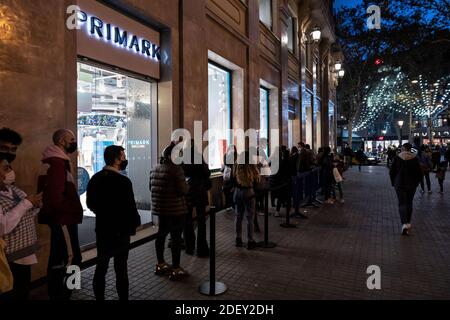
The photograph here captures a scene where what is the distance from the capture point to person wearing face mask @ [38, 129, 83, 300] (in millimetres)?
3562

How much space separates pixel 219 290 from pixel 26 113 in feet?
10.2

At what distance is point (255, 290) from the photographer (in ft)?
14.6

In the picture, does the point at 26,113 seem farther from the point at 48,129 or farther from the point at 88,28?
the point at 88,28

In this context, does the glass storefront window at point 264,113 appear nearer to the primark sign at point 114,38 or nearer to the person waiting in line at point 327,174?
the person waiting in line at point 327,174

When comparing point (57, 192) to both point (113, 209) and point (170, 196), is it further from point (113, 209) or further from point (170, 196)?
point (170, 196)

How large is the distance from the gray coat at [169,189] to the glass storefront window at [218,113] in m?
5.44

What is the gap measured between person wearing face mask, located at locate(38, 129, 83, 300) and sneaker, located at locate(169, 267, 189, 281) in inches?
51.4

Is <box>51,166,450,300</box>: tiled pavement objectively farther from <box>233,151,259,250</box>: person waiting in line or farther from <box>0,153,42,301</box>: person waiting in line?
<box>0,153,42,301</box>: person waiting in line

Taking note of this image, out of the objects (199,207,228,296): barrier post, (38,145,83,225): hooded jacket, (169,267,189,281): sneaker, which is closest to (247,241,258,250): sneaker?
(169,267,189,281): sneaker

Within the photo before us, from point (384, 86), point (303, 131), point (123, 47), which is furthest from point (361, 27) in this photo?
point (123, 47)

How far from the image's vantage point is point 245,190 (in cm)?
633

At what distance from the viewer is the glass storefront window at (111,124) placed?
21.3 feet

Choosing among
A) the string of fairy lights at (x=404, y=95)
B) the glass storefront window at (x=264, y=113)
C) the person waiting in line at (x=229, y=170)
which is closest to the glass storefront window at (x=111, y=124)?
the person waiting in line at (x=229, y=170)
